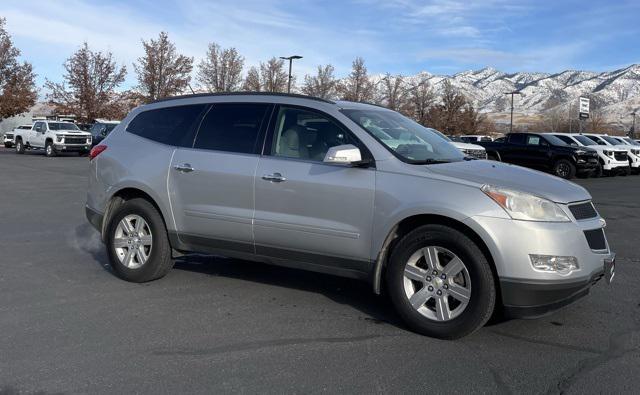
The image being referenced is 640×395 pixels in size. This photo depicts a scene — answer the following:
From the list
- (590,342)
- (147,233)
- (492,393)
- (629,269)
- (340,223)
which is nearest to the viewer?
(492,393)

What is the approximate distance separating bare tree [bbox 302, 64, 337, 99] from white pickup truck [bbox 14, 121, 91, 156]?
23102mm

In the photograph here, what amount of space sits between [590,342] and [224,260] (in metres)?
4.13

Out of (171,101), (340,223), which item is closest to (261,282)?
(340,223)

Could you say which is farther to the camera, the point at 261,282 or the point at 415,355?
the point at 261,282

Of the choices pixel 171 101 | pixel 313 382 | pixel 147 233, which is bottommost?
pixel 313 382

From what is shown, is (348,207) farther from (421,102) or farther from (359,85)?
(421,102)

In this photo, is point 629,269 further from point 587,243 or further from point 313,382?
point 313,382

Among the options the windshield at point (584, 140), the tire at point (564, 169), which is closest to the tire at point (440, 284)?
the tire at point (564, 169)

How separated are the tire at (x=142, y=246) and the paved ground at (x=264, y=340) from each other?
14 cm

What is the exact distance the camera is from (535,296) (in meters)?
4.02

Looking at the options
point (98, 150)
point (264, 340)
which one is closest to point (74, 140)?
point (98, 150)

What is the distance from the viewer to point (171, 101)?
19.9ft

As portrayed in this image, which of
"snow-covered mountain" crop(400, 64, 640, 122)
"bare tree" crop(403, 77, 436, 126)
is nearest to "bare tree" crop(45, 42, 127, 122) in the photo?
"bare tree" crop(403, 77, 436, 126)

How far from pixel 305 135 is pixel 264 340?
5.99 ft
